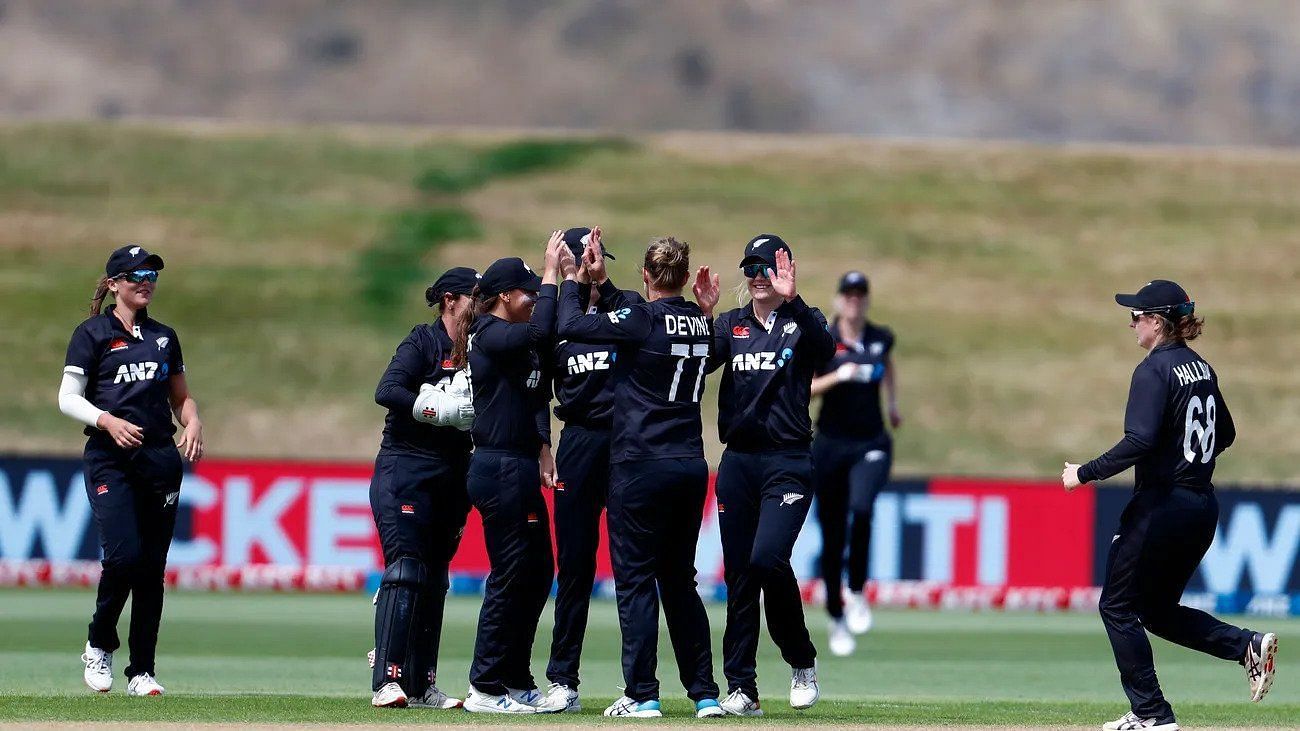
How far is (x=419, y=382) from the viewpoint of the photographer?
9.52 metres

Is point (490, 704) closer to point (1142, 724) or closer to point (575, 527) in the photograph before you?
point (575, 527)

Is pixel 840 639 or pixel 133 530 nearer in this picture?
pixel 133 530

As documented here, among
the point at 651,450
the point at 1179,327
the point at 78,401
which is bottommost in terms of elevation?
the point at 651,450

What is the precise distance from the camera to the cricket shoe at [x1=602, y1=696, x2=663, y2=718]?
8930mm

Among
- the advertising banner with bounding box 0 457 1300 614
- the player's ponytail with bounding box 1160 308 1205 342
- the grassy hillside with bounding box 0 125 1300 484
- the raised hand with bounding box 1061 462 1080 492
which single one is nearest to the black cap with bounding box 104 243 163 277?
the raised hand with bounding box 1061 462 1080 492

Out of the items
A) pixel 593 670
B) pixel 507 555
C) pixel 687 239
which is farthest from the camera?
pixel 687 239

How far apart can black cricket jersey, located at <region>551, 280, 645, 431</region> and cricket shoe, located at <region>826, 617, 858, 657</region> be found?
4221mm

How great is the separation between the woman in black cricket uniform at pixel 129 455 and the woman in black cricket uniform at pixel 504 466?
1.75 m

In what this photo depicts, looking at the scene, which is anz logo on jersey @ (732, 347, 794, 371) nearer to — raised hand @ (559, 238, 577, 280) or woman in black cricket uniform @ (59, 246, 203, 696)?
raised hand @ (559, 238, 577, 280)

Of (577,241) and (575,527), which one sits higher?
(577,241)

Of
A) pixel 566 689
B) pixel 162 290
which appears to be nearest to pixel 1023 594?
pixel 566 689

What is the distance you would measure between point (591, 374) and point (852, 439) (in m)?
4.49

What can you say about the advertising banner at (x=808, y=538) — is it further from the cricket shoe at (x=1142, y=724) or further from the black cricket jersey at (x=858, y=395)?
the cricket shoe at (x=1142, y=724)

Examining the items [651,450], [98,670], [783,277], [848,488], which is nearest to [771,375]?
[783,277]
